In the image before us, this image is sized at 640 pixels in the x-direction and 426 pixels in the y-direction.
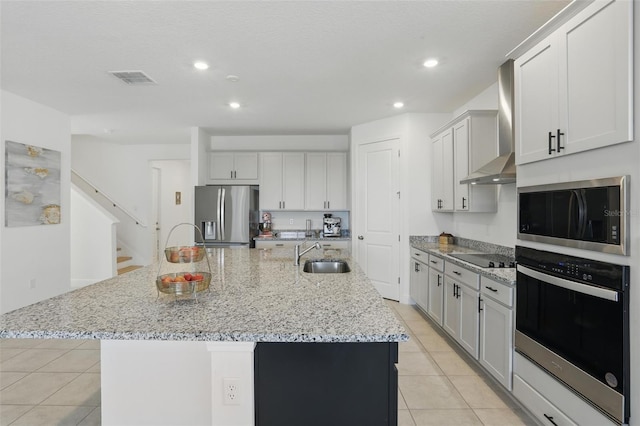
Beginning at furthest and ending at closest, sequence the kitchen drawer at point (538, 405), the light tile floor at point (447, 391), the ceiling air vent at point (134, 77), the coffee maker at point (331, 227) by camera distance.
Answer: the coffee maker at point (331, 227), the ceiling air vent at point (134, 77), the light tile floor at point (447, 391), the kitchen drawer at point (538, 405)

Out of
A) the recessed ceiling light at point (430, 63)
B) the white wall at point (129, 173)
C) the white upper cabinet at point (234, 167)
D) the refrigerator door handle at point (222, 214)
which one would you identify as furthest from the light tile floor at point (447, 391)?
the white wall at point (129, 173)

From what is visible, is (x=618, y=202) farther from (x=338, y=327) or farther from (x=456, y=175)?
(x=456, y=175)

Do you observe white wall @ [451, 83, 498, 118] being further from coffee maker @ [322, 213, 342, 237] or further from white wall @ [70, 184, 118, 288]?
white wall @ [70, 184, 118, 288]

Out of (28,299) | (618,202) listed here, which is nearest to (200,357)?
(618,202)

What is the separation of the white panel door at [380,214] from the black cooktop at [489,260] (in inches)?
56.9

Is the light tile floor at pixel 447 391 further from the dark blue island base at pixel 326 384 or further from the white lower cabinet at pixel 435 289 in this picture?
the dark blue island base at pixel 326 384

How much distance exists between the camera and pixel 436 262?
11.6 ft

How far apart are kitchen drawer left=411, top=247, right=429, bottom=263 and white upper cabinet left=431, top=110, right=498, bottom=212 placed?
0.59 metres

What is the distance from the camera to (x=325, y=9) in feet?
7.13

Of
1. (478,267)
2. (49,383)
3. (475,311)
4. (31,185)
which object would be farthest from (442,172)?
(31,185)

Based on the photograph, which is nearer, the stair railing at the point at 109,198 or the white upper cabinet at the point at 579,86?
the white upper cabinet at the point at 579,86

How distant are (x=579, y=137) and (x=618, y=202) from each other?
1.26 ft

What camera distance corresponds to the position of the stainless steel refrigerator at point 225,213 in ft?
17.2

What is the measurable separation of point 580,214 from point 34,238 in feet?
17.8
